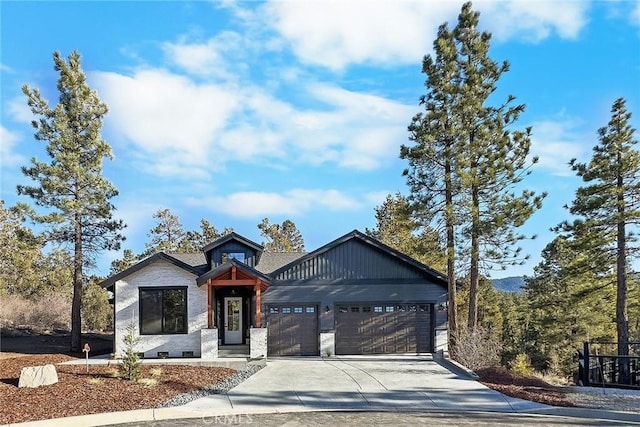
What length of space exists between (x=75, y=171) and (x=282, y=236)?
31275 millimetres

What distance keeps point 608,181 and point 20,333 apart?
28382mm

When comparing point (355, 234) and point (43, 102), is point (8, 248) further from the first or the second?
point (355, 234)

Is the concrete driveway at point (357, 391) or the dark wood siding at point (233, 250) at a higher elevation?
the dark wood siding at point (233, 250)

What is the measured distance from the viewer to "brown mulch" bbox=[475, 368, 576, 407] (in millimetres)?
11897

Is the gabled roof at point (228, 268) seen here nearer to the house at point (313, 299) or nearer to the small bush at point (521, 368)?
the house at point (313, 299)

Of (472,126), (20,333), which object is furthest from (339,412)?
(20,333)

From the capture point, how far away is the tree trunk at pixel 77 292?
69.7 ft

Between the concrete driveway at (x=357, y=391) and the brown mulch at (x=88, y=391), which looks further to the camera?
the concrete driveway at (x=357, y=391)

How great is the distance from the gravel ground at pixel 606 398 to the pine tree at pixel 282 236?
3631cm

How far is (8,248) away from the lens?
29.7 metres

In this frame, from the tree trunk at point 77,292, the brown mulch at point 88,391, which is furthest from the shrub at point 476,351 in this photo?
the tree trunk at point 77,292

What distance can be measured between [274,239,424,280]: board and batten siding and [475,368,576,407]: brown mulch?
610 centimetres

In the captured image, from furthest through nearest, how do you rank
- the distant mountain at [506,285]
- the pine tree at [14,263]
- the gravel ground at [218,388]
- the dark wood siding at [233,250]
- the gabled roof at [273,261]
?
the distant mountain at [506,285] < the pine tree at [14,263] < the gabled roof at [273,261] < the dark wood siding at [233,250] < the gravel ground at [218,388]

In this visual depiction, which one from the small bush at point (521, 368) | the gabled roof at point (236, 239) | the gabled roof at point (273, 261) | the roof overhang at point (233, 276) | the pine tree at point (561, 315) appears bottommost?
the small bush at point (521, 368)
